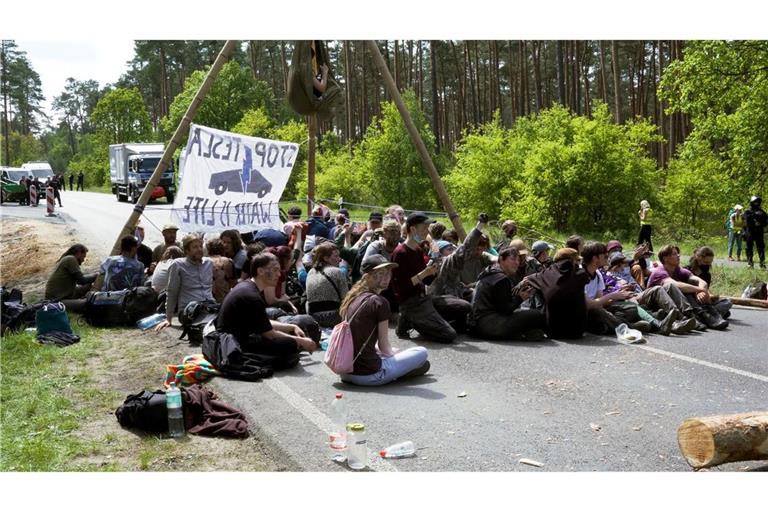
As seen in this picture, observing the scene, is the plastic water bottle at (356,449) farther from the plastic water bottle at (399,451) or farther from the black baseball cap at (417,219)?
the black baseball cap at (417,219)

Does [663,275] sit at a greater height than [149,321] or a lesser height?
greater

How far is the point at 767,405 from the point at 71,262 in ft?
29.0

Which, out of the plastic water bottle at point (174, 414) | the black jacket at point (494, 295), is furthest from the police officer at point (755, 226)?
the plastic water bottle at point (174, 414)

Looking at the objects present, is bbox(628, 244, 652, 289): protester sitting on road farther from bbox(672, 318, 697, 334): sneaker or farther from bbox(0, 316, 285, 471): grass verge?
bbox(0, 316, 285, 471): grass verge

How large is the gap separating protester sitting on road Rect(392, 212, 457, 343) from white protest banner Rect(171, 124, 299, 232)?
416cm

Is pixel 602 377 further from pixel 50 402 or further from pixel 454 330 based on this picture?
pixel 50 402

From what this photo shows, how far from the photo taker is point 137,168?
36.2m

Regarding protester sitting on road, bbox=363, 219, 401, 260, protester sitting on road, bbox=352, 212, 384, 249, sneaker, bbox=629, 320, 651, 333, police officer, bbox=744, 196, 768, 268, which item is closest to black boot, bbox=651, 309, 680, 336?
sneaker, bbox=629, 320, 651, 333

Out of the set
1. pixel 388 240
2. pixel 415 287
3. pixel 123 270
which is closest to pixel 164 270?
pixel 123 270

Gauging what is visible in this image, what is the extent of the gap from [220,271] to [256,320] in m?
2.90

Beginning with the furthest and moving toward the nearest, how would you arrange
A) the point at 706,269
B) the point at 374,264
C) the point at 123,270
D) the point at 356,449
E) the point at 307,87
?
the point at 307,87 < the point at 706,269 < the point at 123,270 < the point at 374,264 < the point at 356,449

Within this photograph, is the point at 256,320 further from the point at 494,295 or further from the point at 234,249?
the point at 234,249

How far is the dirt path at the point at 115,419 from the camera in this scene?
5379 mm
